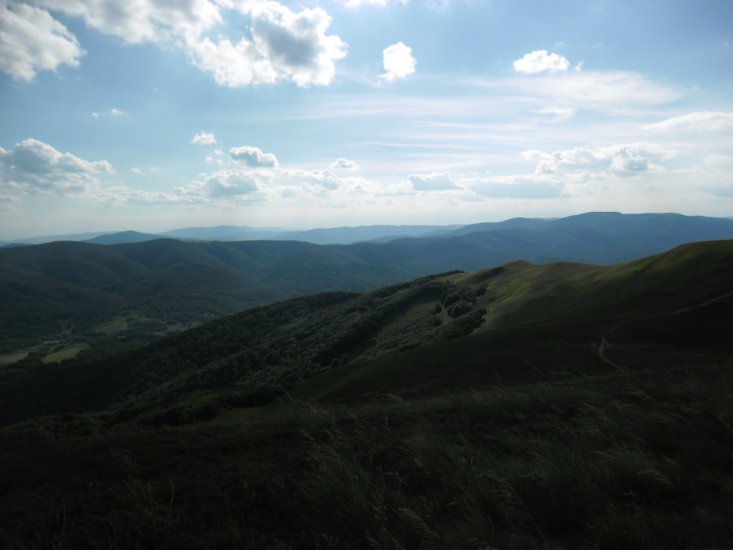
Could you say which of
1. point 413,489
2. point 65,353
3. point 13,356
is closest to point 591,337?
point 413,489

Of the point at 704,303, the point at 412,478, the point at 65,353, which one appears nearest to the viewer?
the point at 412,478

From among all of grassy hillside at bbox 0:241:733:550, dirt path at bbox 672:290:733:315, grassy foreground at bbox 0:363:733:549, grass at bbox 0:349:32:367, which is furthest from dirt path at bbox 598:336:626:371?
grass at bbox 0:349:32:367

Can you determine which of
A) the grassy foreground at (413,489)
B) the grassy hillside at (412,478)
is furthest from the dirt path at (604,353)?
the grassy foreground at (413,489)

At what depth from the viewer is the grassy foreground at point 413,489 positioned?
4.40m

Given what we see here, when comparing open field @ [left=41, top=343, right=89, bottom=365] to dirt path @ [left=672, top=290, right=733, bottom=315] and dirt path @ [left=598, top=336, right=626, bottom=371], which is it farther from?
dirt path @ [left=672, top=290, right=733, bottom=315]

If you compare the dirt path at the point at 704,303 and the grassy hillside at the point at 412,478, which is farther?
the dirt path at the point at 704,303

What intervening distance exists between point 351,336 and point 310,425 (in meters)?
67.3

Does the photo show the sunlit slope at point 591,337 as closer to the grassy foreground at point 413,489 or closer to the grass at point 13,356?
the grassy foreground at point 413,489

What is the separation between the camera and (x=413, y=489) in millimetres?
5766

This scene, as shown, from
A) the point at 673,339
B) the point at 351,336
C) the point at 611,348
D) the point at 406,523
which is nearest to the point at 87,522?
the point at 406,523

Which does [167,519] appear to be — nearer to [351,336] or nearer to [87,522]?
[87,522]

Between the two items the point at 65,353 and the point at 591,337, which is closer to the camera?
the point at 591,337

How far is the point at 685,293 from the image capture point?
3653cm

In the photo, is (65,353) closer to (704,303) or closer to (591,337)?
(591,337)
